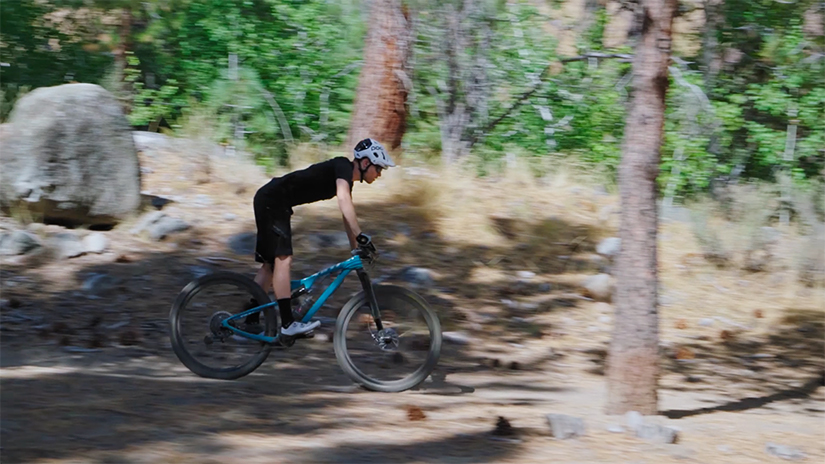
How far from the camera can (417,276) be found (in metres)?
9.97

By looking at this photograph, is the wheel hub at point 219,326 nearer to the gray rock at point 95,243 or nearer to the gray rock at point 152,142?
the gray rock at point 95,243

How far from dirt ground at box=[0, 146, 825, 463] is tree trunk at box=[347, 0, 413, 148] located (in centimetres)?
97

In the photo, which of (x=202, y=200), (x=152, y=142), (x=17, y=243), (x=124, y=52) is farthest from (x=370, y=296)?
(x=124, y=52)

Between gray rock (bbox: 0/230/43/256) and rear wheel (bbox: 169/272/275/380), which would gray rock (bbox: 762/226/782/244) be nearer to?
rear wheel (bbox: 169/272/275/380)

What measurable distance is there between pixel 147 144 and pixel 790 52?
8.98 m

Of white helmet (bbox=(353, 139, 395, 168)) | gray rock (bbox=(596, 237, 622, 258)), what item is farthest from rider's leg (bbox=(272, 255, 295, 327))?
gray rock (bbox=(596, 237, 622, 258))

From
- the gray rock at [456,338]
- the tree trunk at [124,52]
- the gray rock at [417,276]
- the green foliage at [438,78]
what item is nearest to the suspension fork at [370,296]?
the gray rock at [456,338]

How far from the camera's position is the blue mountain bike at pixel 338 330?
6613mm

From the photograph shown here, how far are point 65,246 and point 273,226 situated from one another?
3718 mm

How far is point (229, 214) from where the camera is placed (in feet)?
36.1

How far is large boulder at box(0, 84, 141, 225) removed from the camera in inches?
386

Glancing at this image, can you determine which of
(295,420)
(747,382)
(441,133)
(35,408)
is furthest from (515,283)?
(35,408)

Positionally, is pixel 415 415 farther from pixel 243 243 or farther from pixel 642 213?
pixel 243 243

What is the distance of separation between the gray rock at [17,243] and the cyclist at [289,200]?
3.59 m
